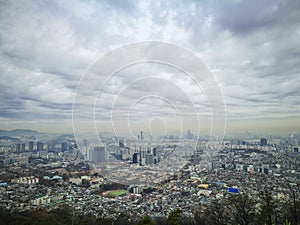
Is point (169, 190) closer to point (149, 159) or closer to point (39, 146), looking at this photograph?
point (149, 159)

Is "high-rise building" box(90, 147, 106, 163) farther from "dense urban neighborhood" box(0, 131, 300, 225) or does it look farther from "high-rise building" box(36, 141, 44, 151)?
"high-rise building" box(36, 141, 44, 151)

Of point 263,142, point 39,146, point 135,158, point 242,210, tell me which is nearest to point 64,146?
point 39,146

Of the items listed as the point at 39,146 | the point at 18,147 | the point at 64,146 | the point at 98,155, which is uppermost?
the point at 98,155

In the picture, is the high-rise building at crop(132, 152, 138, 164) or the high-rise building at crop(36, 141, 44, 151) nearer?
the high-rise building at crop(132, 152, 138, 164)

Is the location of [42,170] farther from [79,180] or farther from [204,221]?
[204,221]

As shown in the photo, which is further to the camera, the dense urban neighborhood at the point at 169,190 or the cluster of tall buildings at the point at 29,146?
the cluster of tall buildings at the point at 29,146

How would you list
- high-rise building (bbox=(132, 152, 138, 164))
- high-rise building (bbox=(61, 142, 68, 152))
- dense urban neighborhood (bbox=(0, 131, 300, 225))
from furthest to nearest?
1. high-rise building (bbox=(61, 142, 68, 152))
2. high-rise building (bbox=(132, 152, 138, 164))
3. dense urban neighborhood (bbox=(0, 131, 300, 225))

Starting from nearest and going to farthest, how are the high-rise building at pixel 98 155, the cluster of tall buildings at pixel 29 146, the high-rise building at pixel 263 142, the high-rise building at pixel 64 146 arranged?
1. the high-rise building at pixel 98 155
2. the high-rise building at pixel 64 146
3. the high-rise building at pixel 263 142
4. the cluster of tall buildings at pixel 29 146

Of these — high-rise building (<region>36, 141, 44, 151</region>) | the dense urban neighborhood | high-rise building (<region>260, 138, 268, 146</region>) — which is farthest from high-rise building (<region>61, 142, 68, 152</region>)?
high-rise building (<region>260, 138, 268, 146</region>)

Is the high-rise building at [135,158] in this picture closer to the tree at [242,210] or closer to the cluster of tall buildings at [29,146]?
the tree at [242,210]

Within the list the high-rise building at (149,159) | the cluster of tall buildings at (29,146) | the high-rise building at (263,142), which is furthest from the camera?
the cluster of tall buildings at (29,146)

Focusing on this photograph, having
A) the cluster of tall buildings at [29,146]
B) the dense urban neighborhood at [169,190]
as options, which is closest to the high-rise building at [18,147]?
the cluster of tall buildings at [29,146]
